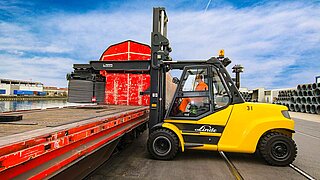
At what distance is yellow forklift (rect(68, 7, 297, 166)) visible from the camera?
4246 mm

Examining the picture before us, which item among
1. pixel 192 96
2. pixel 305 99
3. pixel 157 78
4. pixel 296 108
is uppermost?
pixel 157 78

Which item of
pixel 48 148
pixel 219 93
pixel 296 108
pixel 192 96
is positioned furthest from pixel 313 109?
pixel 48 148

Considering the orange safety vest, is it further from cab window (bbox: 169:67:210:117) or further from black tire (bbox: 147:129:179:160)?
black tire (bbox: 147:129:179:160)

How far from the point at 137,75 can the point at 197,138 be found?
14.1 ft

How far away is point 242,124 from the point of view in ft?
14.1

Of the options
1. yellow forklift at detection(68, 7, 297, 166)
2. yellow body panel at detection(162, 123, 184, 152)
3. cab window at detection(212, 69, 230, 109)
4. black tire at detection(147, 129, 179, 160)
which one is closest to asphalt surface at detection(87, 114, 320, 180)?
black tire at detection(147, 129, 179, 160)

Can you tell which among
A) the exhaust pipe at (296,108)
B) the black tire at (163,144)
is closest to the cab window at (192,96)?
the black tire at (163,144)

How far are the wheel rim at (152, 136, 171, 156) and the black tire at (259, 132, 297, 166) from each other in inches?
74.2

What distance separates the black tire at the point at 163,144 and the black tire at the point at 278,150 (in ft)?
5.79

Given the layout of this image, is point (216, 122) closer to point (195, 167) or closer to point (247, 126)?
point (247, 126)

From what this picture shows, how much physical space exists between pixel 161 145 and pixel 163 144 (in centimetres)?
5

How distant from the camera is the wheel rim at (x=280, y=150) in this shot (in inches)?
167

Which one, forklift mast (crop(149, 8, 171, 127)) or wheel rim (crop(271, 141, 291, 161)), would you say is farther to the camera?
forklift mast (crop(149, 8, 171, 127))

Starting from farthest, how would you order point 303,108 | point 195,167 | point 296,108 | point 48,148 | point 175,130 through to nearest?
point 296,108
point 303,108
point 175,130
point 195,167
point 48,148
